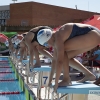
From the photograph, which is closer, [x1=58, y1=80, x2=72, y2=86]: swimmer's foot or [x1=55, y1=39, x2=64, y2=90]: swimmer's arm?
[x1=55, y1=39, x2=64, y2=90]: swimmer's arm

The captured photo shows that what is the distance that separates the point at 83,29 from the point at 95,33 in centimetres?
17

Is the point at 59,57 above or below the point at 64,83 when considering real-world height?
above

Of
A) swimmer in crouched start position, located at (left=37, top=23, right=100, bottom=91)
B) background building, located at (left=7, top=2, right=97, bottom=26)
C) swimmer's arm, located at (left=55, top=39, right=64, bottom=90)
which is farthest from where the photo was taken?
background building, located at (left=7, top=2, right=97, bottom=26)

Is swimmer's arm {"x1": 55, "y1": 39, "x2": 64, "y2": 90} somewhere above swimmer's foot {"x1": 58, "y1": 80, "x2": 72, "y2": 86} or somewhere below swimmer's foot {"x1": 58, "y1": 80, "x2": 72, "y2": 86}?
above

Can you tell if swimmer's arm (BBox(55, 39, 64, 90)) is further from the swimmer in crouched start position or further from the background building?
the background building

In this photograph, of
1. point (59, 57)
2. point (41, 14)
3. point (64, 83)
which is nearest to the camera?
point (59, 57)

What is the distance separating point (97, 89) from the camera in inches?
128

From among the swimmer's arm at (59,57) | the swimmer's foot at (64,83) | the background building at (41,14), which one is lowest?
the swimmer's foot at (64,83)

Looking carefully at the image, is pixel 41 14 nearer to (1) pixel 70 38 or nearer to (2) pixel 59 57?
(1) pixel 70 38

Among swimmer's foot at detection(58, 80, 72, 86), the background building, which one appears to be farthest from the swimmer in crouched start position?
the background building

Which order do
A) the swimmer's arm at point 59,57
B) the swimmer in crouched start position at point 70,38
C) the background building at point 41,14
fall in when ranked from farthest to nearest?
the background building at point 41,14 < the swimmer in crouched start position at point 70,38 < the swimmer's arm at point 59,57

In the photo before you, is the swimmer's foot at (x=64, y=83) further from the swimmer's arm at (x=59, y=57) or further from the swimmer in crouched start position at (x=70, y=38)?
the swimmer's arm at (x=59, y=57)

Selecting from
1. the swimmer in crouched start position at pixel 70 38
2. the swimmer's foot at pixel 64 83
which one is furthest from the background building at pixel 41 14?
the swimmer's foot at pixel 64 83

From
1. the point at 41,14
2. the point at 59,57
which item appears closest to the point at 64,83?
the point at 59,57
